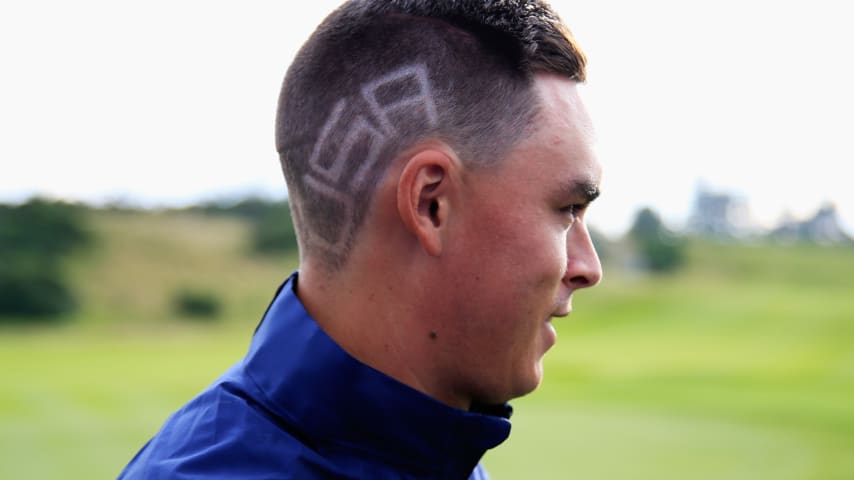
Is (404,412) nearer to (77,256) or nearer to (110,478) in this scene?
(110,478)

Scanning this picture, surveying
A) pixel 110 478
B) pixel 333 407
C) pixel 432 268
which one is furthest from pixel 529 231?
pixel 110 478

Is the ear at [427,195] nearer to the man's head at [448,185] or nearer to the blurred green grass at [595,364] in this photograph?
the man's head at [448,185]

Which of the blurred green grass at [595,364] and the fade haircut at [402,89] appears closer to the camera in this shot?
the fade haircut at [402,89]

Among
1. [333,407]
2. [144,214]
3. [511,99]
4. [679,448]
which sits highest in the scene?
[144,214]

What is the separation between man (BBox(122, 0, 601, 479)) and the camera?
6.31ft

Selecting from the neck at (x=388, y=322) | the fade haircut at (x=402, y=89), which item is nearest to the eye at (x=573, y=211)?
the fade haircut at (x=402, y=89)

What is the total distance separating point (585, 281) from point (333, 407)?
1.83 feet

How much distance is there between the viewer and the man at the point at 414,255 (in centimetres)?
192

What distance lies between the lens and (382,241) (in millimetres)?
1988

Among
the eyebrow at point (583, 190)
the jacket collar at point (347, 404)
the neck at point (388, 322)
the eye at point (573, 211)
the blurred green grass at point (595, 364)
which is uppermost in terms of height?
Result: the blurred green grass at point (595, 364)

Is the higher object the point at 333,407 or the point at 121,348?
the point at 121,348

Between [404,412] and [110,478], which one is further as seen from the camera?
[110,478]

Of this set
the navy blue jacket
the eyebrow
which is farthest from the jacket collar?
the eyebrow

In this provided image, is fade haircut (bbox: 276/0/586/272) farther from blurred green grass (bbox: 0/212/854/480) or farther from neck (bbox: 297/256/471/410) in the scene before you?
blurred green grass (bbox: 0/212/854/480)
